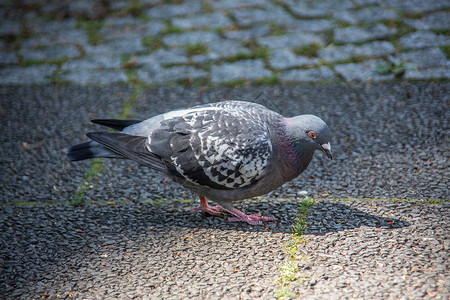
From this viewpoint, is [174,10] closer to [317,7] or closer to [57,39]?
[57,39]

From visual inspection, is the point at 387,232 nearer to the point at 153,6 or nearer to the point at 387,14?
the point at 387,14

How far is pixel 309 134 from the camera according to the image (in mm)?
2992

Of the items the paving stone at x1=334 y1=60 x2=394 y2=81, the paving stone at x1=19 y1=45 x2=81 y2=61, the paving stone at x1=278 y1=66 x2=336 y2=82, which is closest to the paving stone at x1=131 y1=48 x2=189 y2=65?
the paving stone at x1=19 y1=45 x2=81 y2=61

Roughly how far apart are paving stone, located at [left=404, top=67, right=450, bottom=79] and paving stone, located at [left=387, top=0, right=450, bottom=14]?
4.66 ft

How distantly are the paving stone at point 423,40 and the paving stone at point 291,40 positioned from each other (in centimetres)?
94

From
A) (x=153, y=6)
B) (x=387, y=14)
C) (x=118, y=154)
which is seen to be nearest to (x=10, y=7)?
(x=153, y=6)

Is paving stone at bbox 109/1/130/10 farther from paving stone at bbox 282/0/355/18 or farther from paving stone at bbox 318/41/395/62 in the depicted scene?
paving stone at bbox 318/41/395/62

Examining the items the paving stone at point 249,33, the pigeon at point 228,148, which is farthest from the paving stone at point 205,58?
the pigeon at point 228,148

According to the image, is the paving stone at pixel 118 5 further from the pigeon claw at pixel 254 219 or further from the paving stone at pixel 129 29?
the pigeon claw at pixel 254 219

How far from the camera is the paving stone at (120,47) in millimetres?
5582

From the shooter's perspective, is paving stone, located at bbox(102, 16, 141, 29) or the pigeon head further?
paving stone, located at bbox(102, 16, 141, 29)

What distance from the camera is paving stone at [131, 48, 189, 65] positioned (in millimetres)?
5354

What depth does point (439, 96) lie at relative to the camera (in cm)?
440

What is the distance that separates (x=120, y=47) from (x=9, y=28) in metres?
1.74
